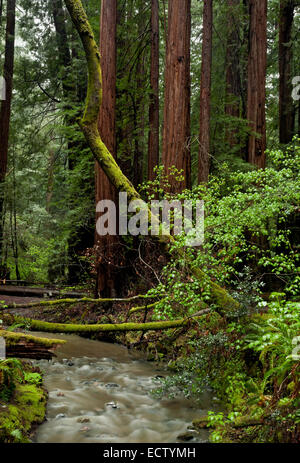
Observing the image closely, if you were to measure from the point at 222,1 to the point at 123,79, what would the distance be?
670 cm

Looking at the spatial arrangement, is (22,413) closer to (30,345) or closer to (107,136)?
(30,345)

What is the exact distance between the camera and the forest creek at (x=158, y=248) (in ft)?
15.5

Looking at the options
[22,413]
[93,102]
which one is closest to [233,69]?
[93,102]

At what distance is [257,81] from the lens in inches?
445

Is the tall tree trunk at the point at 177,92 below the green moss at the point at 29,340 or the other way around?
the other way around

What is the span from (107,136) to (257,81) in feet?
15.2

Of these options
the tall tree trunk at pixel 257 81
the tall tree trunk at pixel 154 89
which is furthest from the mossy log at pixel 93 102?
the tall tree trunk at pixel 154 89

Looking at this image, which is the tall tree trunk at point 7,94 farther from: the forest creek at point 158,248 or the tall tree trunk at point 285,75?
A: the tall tree trunk at point 285,75

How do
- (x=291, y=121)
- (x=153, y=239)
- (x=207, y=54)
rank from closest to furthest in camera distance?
1. (x=153, y=239)
2. (x=207, y=54)
3. (x=291, y=121)

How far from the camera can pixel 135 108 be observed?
1320cm

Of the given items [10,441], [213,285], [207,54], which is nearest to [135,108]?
[207,54]

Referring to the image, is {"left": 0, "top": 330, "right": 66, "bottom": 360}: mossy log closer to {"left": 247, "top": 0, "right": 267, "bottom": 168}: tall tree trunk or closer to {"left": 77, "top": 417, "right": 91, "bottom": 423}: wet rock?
{"left": 77, "top": 417, "right": 91, "bottom": 423}: wet rock

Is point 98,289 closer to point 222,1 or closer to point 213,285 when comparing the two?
point 213,285

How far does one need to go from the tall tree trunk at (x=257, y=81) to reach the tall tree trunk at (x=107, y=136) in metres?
3.95
